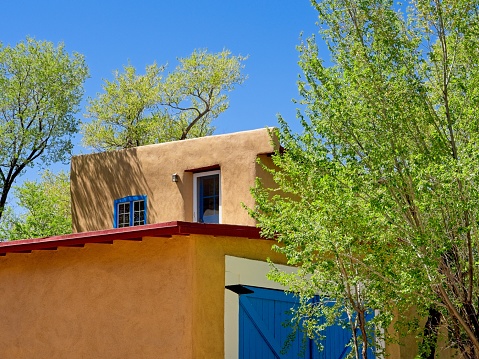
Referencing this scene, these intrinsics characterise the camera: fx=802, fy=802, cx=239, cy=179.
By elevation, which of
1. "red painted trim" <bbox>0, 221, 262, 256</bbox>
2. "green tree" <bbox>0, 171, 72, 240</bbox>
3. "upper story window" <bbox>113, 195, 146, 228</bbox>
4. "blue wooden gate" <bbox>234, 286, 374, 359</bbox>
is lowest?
"blue wooden gate" <bbox>234, 286, 374, 359</bbox>

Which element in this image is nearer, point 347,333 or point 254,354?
point 254,354

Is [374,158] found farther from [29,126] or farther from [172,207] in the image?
[29,126]

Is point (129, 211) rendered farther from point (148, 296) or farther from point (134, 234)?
A: point (134, 234)

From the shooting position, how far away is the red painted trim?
36.0 ft

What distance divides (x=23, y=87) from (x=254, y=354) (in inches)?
829

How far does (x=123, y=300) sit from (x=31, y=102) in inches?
806

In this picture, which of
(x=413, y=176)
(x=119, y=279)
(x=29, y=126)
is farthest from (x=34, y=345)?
(x=29, y=126)

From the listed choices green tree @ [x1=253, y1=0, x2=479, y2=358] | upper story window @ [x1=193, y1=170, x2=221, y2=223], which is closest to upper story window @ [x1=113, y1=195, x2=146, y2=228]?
upper story window @ [x1=193, y1=170, x2=221, y2=223]

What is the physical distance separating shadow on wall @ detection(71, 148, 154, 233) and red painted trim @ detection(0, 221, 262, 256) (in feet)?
22.0

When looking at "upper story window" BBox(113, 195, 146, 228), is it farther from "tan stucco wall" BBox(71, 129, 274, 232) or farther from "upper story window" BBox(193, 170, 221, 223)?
"upper story window" BBox(193, 170, 221, 223)

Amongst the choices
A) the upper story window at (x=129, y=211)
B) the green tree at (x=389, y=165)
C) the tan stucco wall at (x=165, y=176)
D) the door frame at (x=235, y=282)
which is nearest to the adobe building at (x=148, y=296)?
the door frame at (x=235, y=282)

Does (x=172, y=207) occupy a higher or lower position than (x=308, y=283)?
higher

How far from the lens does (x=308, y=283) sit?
37.6 feet

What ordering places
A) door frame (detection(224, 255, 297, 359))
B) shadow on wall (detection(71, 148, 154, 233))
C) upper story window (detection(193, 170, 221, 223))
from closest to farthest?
door frame (detection(224, 255, 297, 359))
upper story window (detection(193, 170, 221, 223))
shadow on wall (detection(71, 148, 154, 233))
